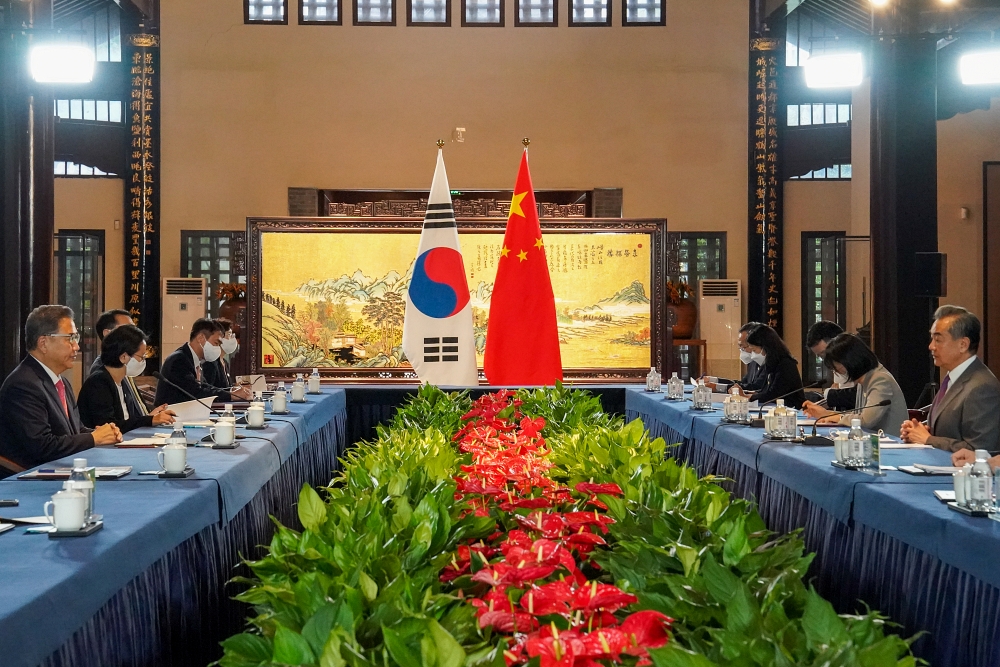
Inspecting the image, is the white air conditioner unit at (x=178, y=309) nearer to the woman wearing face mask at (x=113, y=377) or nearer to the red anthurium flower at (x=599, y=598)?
the woman wearing face mask at (x=113, y=377)

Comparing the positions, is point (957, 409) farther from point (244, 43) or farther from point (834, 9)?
point (244, 43)

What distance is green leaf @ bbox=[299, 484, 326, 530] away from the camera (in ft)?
6.00

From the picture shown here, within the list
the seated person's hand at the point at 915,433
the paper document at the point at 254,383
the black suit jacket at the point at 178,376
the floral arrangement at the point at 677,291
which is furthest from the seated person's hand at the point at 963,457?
the floral arrangement at the point at 677,291

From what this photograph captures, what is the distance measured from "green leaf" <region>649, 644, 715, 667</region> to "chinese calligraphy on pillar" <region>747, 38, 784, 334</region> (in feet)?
32.5

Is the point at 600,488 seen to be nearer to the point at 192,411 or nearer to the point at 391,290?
the point at 192,411

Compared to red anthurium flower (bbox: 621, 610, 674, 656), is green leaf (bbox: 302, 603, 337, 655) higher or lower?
higher

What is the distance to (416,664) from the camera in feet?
3.60

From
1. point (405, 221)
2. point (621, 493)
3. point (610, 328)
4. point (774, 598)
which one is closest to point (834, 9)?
point (610, 328)

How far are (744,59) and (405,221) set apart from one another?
4.68 metres

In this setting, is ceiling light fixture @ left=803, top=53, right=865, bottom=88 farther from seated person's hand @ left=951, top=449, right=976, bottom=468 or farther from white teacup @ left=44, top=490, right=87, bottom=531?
white teacup @ left=44, top=490, right=87, bottom=531

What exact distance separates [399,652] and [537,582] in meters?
0.48

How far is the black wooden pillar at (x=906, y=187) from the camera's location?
21.5 ft

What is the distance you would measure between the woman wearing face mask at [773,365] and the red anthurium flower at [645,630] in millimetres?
4947

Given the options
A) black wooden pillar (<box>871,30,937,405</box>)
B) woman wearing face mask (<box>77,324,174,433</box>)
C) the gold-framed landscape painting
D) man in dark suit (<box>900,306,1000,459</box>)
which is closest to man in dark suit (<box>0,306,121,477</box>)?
woman wearing face mask (<box>77,324,174,433</box>)
